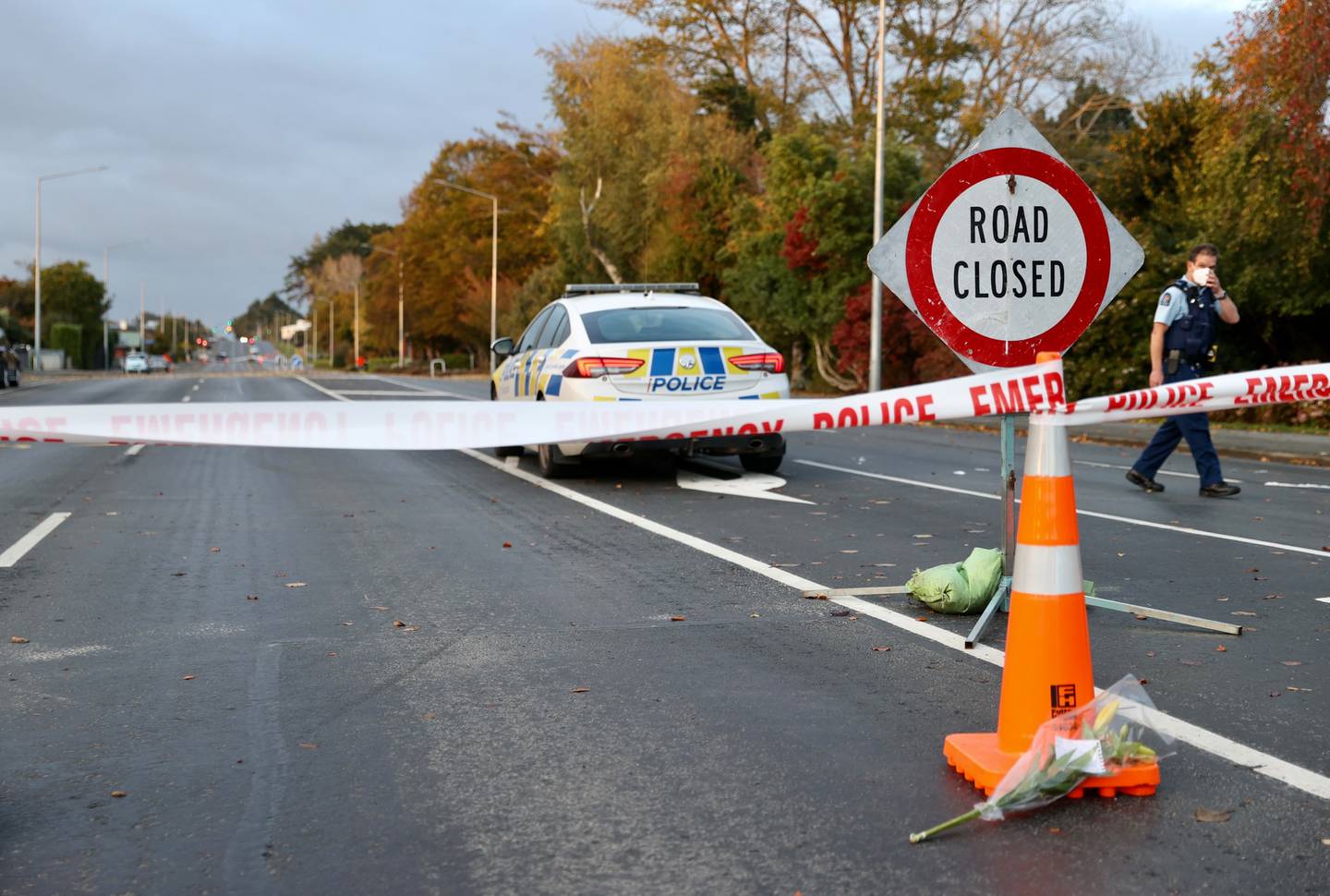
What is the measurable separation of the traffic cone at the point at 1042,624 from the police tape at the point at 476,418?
39 cm

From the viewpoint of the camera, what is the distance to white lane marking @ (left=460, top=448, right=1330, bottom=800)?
3910 millimetres

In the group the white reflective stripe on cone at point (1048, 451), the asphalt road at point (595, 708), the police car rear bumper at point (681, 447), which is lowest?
the asphalt road at point (595, 708)

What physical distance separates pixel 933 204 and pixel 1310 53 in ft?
51.9

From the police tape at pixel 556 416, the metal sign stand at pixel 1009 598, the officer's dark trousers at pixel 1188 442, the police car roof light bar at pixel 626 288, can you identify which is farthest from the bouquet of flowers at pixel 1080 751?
the police car roof light bar at pixel 626 288

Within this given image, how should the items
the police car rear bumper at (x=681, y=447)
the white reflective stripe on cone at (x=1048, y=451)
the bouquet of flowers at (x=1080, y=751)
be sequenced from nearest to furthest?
1. the bouquet of flowers at (x=1080, y=751)
2. the white reflective stripe on cone at (x=1048, y=451)
3. the police car rear bumper at (x=681, y=447)

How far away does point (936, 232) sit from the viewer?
5.59 meters

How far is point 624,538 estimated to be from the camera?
8.61m

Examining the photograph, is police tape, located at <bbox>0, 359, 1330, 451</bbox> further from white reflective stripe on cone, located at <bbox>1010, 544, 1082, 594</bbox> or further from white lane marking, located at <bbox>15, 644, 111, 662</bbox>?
white lane marking, located at <bbox>15, 644, 111, 662</bbox>

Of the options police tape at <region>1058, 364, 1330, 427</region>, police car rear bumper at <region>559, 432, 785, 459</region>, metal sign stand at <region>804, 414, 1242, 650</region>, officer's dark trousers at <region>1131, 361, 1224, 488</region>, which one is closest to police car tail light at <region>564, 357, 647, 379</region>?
police car rear bumper at <region>559, 432, 785, 459</region>

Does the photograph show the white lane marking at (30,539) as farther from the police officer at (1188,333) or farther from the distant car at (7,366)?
the distant car at (7,366)

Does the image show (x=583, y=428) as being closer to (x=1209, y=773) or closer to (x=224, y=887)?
(x=224, y=887)

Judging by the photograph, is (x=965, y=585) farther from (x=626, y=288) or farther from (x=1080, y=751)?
(x=626, y=288)

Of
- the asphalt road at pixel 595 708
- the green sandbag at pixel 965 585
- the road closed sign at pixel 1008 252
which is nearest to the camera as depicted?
the asphalt road at pixel 595 708

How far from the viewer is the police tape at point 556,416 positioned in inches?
174
